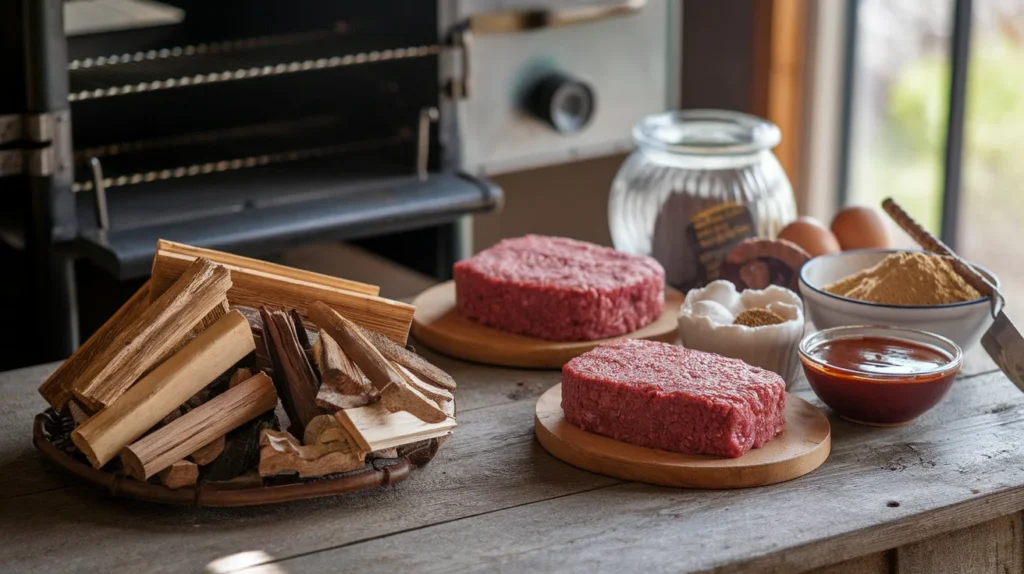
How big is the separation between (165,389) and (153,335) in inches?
2.8

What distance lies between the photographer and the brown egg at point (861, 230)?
63.4 inches

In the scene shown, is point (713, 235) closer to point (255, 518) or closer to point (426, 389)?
point (426, 389)

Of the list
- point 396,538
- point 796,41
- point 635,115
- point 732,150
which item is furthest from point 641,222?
point 796,41

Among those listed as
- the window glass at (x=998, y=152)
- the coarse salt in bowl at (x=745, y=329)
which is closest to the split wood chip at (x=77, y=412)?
the coarse salt in bowl at (x=745, y=329)

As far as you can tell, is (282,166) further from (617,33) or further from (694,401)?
(694,401)

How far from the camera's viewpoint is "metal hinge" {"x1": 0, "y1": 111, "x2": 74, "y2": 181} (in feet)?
5.13

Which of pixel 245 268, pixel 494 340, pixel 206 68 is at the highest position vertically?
pixel 206 68

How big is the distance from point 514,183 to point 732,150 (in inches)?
30.2

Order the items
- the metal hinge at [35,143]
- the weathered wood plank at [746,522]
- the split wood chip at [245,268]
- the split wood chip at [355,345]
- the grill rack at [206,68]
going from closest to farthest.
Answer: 1. the weathered wood plank at [746,522]
2. the split wood chip at [355,345]
3. the split wood chip at [245,268]
4. the metal hinge at [35,143]
5. the grill rack at [206,68]

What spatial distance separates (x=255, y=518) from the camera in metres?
1.09

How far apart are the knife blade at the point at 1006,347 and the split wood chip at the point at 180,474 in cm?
81

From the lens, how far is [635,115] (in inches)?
81.8

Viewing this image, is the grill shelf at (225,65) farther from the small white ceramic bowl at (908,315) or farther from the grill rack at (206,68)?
the small white ceramic bowl at (908,315)

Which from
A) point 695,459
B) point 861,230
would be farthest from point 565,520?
point 861,230
